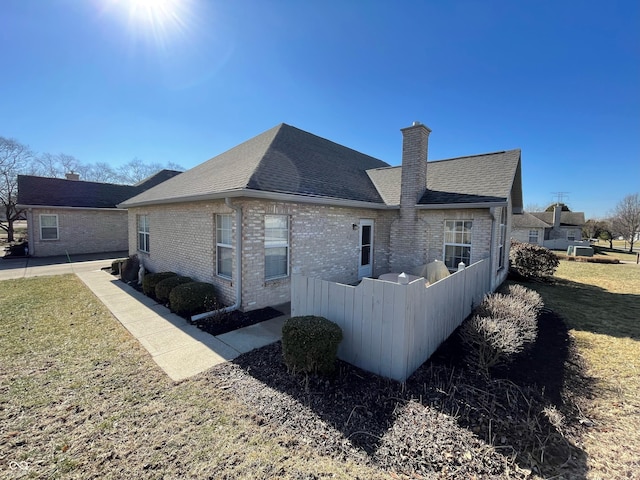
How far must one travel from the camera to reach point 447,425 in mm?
3066

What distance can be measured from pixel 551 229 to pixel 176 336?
4524 cm

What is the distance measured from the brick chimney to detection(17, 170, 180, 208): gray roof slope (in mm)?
20079

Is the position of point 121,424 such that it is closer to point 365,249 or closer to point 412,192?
point 365,249

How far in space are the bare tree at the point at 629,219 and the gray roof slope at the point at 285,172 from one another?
129ft

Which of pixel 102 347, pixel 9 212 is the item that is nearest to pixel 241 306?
pixel 102 347

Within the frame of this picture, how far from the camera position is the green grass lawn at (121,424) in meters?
2.55

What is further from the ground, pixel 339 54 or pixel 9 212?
pixel 339 54

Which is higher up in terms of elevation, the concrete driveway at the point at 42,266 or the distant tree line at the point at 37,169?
the distant tree line at the point at 37,169

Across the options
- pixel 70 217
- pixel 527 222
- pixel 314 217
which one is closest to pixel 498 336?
pixel 314 217

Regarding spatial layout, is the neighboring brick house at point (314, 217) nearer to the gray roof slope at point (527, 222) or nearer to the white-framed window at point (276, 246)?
the white-framed window at point (276, 246)

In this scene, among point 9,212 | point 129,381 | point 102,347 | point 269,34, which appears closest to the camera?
point 129,381

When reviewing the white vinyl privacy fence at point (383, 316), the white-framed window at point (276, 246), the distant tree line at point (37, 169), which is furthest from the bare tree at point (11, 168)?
the white vinyl privacy fence at point (383, 316)

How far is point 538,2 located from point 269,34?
7180 mm

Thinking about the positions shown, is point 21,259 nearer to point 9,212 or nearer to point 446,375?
point 9,212
